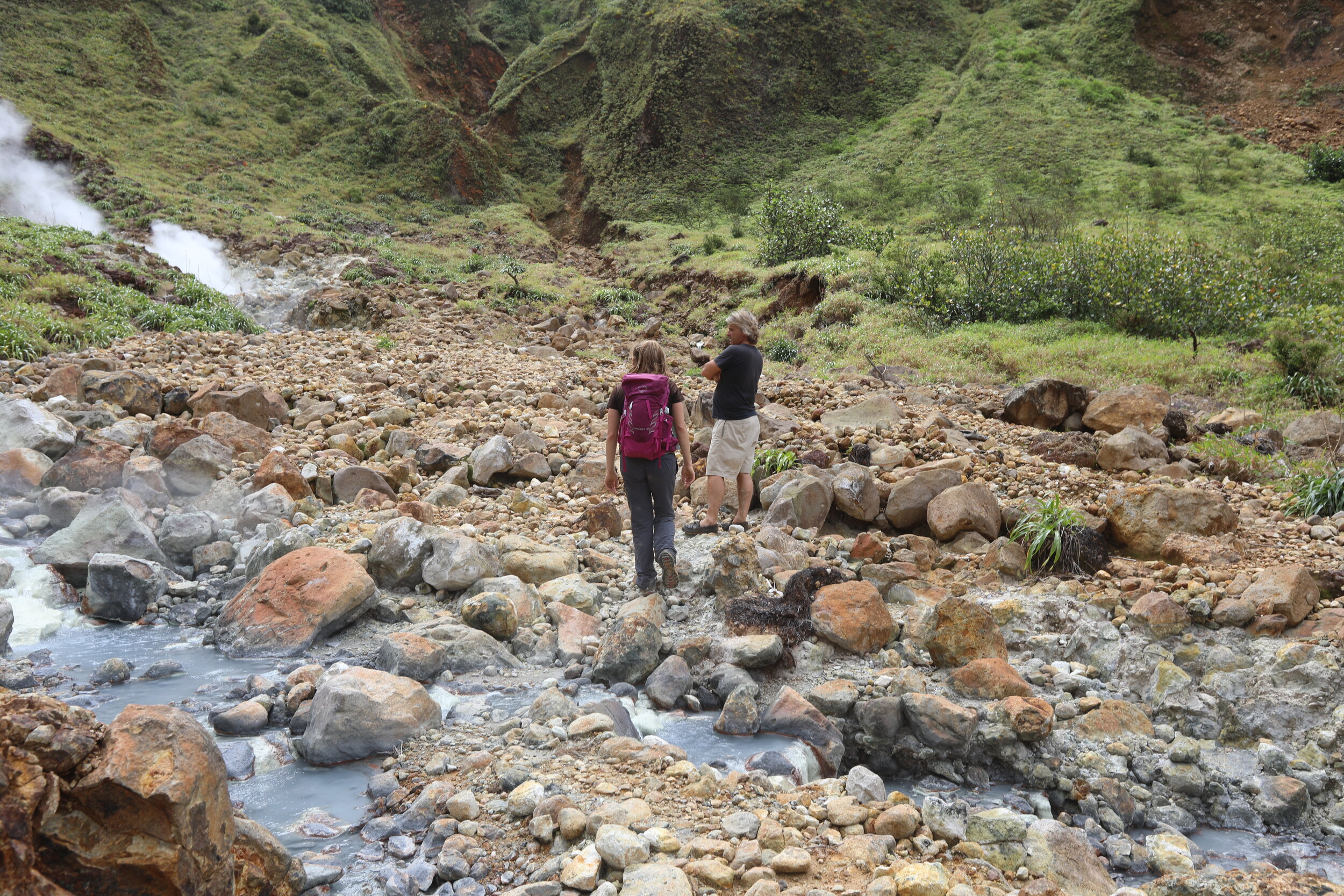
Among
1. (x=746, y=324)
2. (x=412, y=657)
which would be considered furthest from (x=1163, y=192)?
(x=412, y=657)

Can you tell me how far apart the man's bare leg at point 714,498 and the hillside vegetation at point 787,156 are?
6.88m

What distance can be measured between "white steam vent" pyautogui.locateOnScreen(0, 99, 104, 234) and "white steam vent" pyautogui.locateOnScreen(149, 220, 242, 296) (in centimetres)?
139

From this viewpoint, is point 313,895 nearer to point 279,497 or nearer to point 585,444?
point 279,497

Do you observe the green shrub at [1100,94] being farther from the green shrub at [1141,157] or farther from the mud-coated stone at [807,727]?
the mud-coated stone at [807,727]

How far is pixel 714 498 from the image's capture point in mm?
5973

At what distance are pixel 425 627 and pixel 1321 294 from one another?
47.1ft

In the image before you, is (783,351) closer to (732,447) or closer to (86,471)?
(732,447)

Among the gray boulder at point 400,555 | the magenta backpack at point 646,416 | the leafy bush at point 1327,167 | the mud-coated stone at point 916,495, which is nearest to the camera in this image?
the magenta backpack at point 646,416

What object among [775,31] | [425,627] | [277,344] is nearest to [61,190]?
[277,344]

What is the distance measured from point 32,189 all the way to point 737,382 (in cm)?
2339

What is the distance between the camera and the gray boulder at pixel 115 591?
177 inches

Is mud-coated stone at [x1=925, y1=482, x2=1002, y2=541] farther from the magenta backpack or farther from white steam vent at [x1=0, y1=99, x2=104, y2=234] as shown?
white steam vent at [x1=0, y1=99, x2=104, y2=234]

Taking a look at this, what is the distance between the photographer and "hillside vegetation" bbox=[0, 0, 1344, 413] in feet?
44.6

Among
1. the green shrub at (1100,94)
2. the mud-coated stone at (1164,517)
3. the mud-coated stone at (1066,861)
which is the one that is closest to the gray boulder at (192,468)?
the mud-coated stone at (1066,861)
